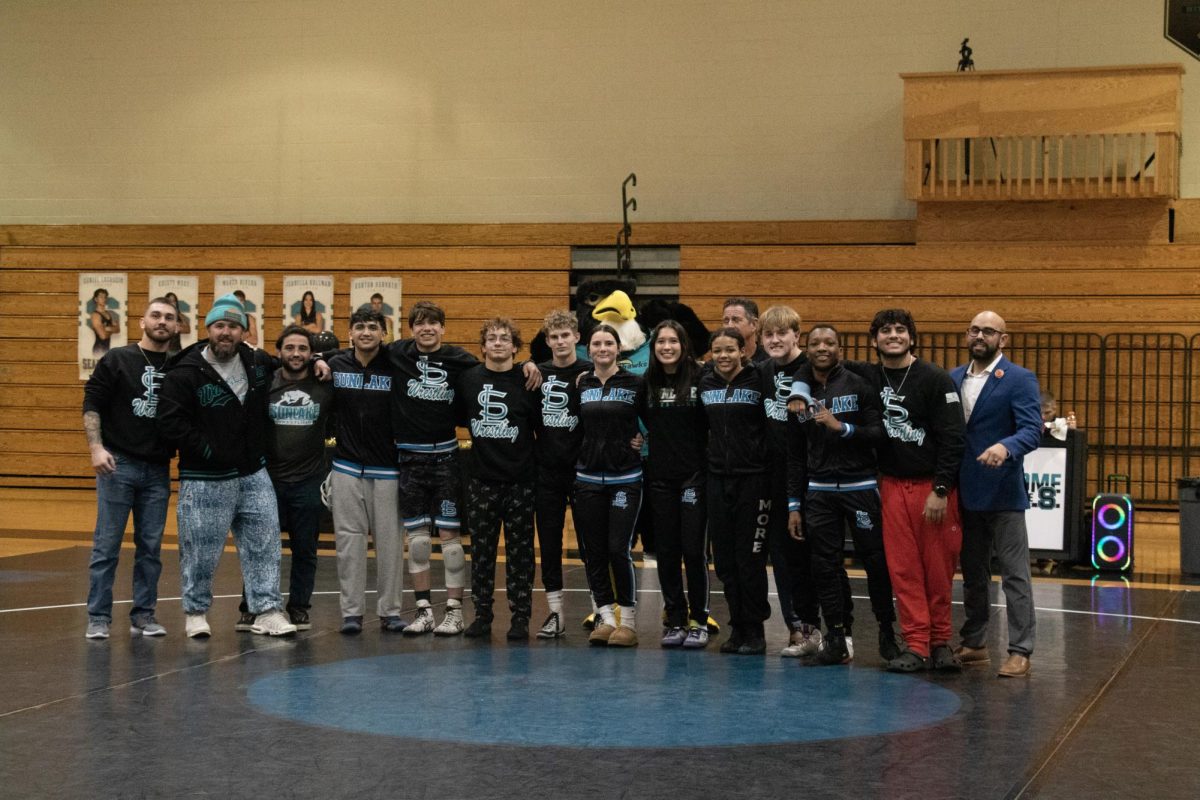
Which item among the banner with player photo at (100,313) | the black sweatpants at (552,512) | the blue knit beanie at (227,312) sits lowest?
the black sweatpants at (552,512)

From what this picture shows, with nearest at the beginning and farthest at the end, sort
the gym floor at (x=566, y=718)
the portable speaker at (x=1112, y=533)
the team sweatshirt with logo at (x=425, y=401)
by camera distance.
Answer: the gym floor at (x=566, y=718)
the team sweatshirt with logo at (x=425, y=401)
the portable speaker at (x=1112, y=533)

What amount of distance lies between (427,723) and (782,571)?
2345 mm

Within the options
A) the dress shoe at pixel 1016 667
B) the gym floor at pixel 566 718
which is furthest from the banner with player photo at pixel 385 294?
the dress shoe at pixel 1016 667

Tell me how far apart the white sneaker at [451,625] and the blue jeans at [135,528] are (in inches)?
62.0

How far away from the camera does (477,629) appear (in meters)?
7.42

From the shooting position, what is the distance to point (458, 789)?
4.34m

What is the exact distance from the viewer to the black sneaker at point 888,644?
6582 mm

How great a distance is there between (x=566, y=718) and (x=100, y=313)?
1328 cm

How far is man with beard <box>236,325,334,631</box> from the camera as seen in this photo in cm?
771

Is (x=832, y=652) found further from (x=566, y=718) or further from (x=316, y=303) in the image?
(x=316, y=303)

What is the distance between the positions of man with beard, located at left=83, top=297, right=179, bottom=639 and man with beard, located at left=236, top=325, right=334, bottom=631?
63 cm

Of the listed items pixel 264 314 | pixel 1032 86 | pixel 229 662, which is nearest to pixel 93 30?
pixel 264 314

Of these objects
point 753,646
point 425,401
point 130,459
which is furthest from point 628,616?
point 130,459

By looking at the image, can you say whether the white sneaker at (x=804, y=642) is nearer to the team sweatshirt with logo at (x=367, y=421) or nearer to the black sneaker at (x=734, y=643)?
the black sneaker at (x=734, y=643)
